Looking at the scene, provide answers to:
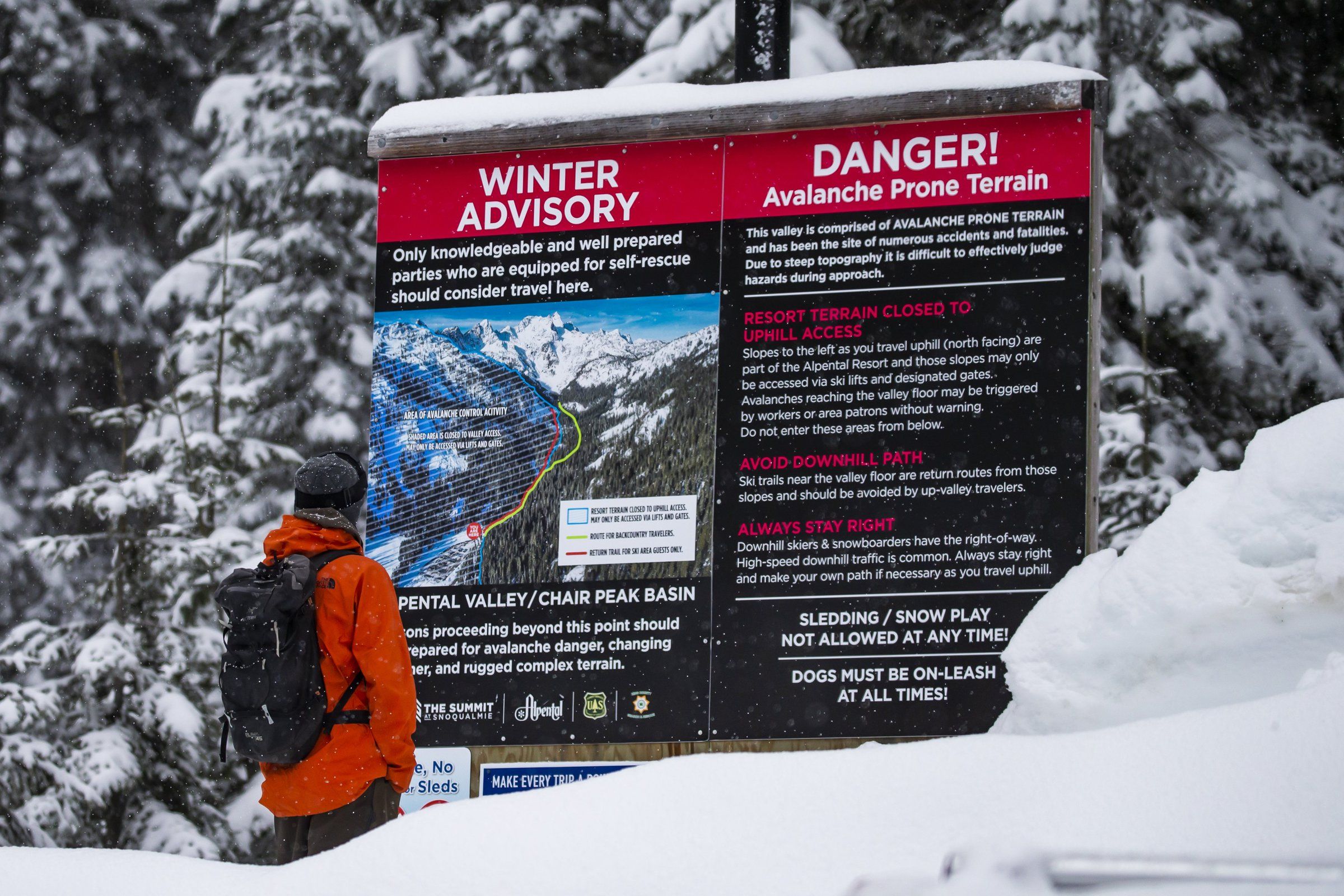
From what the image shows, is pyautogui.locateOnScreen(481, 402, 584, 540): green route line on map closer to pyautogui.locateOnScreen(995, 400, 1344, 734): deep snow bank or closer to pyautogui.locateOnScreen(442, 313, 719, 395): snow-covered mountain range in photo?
pyautogui.locateOnScreen(442, 313, 719, 395): snow-covered mountain range in photo

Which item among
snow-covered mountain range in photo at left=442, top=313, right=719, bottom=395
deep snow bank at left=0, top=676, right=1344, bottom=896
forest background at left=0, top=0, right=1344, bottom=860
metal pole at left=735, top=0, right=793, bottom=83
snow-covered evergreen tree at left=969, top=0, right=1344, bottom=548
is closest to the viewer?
deep snow bank at left=0, top=676, right=1344, bottom=896

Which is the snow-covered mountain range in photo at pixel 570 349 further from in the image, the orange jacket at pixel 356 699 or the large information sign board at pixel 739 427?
the orange jacket at pixel 356 699

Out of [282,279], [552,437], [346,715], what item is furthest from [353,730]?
[282,279]

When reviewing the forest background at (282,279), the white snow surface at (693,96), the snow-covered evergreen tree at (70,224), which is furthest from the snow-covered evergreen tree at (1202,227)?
the snow-covered evergreen tree at (70,224)

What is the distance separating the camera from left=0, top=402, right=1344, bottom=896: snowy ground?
2.31 meters

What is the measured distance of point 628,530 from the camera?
18.2ft

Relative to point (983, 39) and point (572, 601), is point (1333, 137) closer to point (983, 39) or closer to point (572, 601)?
point (983, 39)

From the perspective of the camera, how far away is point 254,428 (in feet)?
46.0

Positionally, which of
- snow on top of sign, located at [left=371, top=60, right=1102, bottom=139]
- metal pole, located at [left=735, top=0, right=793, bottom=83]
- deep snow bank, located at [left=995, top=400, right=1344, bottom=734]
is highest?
metal pole, located at [left=735, top=0, right=793, bottom=83]

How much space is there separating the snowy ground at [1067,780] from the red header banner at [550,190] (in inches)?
107

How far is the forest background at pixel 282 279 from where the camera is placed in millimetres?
9242

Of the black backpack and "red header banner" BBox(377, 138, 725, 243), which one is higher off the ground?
"red header banner" BBox(377, 138, 725, 243)

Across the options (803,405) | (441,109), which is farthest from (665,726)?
(441,109)

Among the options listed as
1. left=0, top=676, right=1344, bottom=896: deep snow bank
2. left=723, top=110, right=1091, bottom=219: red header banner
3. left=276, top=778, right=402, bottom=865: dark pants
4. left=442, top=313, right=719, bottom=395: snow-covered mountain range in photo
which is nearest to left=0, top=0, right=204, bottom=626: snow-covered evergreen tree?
left=442, top=313, right=719, bottom=395: snow-covered mountain range in photo
